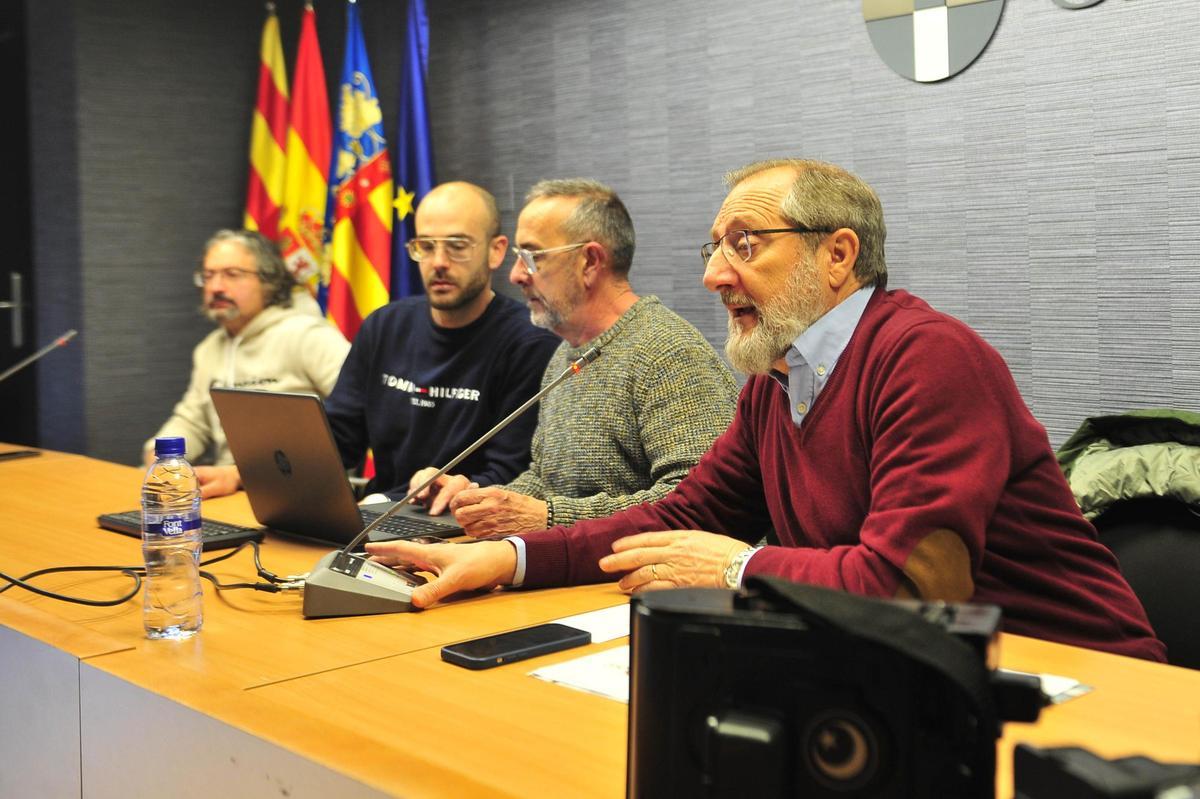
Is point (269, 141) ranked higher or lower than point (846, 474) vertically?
higher

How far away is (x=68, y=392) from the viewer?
4.37 meters

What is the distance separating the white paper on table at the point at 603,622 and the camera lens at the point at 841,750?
2.38 ft

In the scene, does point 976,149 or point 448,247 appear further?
point 448,247

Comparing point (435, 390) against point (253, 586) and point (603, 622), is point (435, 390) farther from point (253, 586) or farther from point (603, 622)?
point (603, 622)

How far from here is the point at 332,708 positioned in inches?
46.7

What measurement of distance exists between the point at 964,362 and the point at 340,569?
34.7 inches

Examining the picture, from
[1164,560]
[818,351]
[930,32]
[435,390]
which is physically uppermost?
[930,32]

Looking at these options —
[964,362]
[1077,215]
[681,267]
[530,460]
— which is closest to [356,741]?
[964,362]

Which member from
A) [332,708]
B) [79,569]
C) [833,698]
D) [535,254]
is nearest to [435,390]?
[535,254]

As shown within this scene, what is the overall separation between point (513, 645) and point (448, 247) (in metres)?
1.84

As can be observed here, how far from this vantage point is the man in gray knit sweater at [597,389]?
6.91ft

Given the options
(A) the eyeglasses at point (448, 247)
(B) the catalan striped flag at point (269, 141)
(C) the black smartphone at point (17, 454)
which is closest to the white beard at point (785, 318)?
(A) the eyeglasses at point (448, 247)

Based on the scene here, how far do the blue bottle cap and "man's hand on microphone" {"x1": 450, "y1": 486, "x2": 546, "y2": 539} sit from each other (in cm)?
51

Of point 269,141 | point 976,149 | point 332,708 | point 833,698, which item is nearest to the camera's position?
point 833,698
